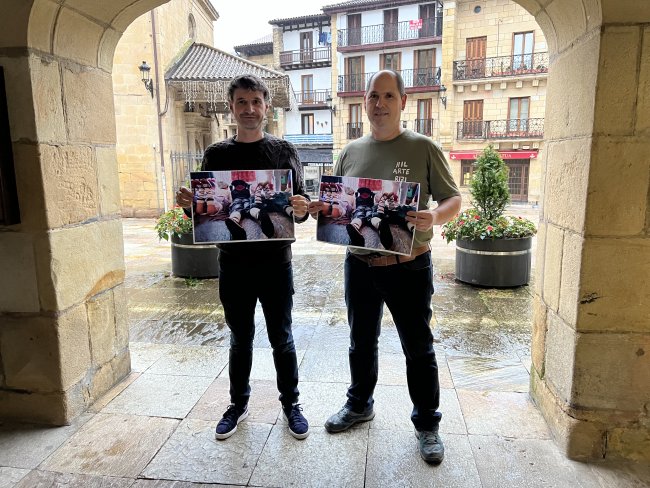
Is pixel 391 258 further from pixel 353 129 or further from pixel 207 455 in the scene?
pixel 353 129

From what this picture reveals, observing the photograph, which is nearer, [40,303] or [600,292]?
[600,292]

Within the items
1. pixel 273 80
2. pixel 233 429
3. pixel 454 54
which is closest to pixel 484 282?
pixel 233 429

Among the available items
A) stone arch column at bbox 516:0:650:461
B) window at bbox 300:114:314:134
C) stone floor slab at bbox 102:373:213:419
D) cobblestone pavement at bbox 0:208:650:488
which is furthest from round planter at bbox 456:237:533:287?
window at bbox 300:114:314:134

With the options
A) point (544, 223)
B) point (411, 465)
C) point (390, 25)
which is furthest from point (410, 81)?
point (411, 465)

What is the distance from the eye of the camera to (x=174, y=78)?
1353 cm

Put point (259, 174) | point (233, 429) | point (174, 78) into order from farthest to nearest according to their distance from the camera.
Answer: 1. point (174, 78)
2. point (233, 429)
3. point (259, 174)

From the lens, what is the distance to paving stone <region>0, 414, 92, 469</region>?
2285 millimetres

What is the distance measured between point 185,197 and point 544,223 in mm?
2016

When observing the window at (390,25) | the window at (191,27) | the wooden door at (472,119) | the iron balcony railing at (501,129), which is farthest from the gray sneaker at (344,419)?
the window at (390,25)

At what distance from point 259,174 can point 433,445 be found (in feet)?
5.29

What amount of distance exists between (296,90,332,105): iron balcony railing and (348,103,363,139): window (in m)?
3.67

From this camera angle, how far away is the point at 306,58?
29.0m

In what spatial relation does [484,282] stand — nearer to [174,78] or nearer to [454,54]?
[174,78]

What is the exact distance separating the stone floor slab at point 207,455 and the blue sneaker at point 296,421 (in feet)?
0.43
